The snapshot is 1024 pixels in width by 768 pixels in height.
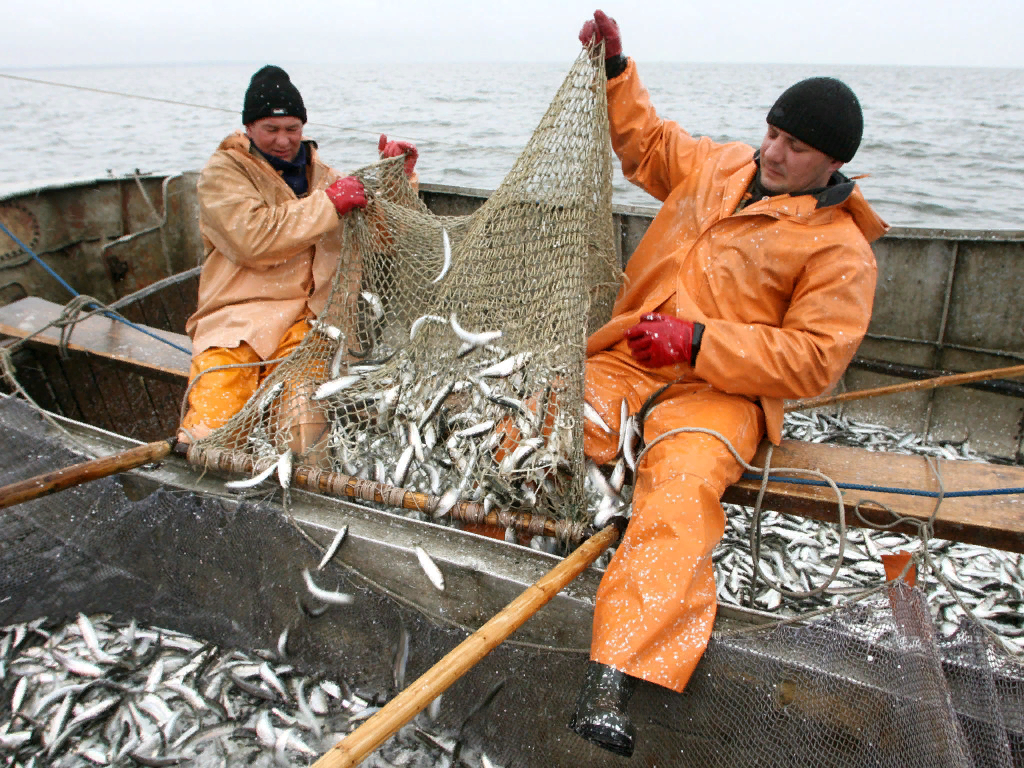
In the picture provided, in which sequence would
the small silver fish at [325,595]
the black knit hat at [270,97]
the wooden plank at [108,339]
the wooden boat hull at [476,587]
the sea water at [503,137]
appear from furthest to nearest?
the sea water at [503,137]
the wooden plank at [108,339]
the black knit hat at [270,97]
the small silver fish at [325,595]
the wooden boat hull at [476,587]

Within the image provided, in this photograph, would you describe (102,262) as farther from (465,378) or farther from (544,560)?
(544,560)

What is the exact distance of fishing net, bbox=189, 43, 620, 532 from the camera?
3.01 meters

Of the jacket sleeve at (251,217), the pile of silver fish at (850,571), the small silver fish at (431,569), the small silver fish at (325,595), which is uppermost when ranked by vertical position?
the jacket sleeve at (251,217)

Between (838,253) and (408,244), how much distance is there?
7.80 feet

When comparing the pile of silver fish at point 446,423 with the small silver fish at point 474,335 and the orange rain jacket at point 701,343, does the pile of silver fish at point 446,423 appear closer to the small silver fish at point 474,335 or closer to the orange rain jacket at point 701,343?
the small silver fish at point 474,335

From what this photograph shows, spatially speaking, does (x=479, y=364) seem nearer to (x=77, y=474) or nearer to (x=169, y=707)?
(x=77, y=474)

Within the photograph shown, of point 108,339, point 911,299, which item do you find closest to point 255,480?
point 108,339

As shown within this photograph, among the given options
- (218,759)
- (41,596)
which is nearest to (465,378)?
(218,759)

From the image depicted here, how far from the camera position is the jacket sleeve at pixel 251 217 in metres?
3.77

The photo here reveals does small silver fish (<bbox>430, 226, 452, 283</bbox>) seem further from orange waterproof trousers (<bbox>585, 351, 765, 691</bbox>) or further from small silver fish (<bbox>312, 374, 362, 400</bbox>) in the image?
orange waterproof trousers (<bbox>585, 351, 765, 691</bbox>)

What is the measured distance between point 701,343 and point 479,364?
109cm

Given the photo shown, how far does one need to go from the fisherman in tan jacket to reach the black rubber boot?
2614 mm

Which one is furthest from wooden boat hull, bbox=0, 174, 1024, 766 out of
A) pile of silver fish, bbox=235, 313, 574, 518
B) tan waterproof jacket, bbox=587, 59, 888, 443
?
tan waterproof jacket, bbox=587, 59, 888, 443

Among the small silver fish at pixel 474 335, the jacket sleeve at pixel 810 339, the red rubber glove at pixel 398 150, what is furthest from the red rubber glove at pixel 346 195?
the jacket sleeve at pixel 810 339
